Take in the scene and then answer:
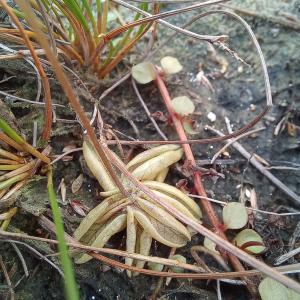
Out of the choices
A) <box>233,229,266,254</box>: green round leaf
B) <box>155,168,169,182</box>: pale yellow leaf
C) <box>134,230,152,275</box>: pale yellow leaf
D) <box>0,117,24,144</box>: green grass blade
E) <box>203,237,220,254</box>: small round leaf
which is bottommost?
<box>233,229,266,254</box>: green round leaf

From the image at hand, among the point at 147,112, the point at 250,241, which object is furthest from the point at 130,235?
the point at 147,112

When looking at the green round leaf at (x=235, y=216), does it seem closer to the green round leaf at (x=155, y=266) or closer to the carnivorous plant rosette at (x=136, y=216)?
the carnivorous plant rosette at (x=136, y=216)

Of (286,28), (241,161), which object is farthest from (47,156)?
(286,28)

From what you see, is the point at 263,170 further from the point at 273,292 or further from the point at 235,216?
the point at 273,292

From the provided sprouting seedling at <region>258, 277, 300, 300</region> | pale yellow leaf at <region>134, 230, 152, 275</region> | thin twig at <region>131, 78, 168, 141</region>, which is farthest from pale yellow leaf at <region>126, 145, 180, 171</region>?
sprouting seedling at <region>258, 277, 300, 300</region>

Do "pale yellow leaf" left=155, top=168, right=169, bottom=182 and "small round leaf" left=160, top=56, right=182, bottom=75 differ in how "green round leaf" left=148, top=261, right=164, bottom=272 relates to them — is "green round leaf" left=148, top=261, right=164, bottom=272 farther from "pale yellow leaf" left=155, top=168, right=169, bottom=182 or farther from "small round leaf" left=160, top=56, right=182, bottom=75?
"small round leaf" left=160, top=56, right=182, bottom=75

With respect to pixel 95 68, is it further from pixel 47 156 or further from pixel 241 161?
pixel 241 161
